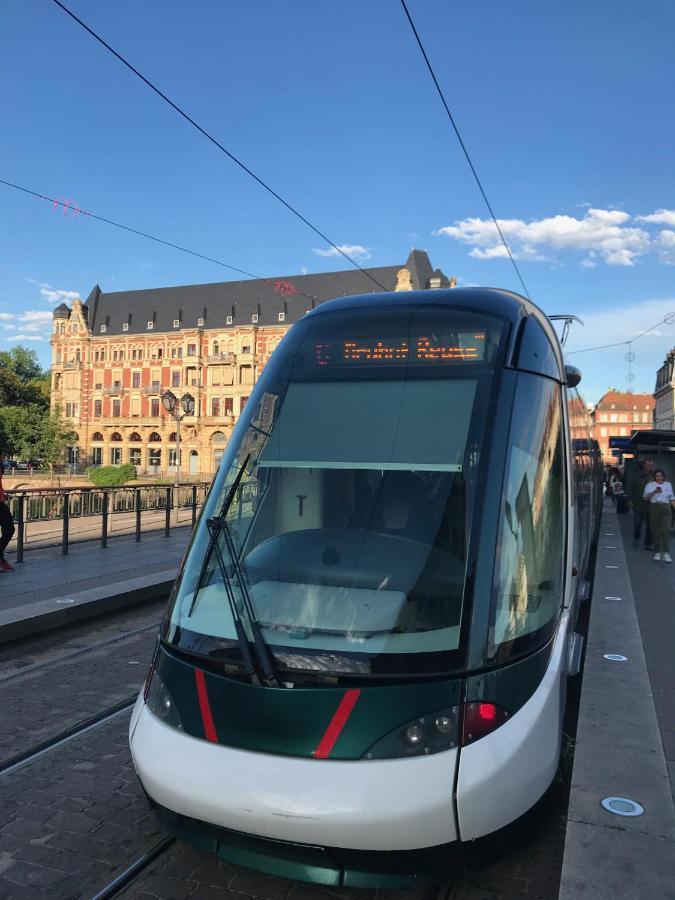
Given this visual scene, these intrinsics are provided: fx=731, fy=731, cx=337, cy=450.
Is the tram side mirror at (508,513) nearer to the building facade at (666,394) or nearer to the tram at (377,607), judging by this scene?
the tram at (377,607)

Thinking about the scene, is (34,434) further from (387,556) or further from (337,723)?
(337,723)

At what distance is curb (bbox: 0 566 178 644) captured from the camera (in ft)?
25.5

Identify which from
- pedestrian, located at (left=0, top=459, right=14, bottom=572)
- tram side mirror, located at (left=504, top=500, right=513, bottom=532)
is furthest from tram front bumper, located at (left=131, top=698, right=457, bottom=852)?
pedestrian, located at (left=0, top=459, right=14, bottom=572)

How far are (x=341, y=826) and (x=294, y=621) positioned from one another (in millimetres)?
853

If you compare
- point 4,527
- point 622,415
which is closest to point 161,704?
point 4,527

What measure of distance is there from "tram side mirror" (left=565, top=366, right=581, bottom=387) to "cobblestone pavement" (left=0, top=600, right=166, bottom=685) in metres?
5.36

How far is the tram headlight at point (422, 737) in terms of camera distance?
2773mm

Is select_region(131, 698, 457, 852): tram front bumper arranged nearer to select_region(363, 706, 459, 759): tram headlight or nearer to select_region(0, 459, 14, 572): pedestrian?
select_region(363, 706, 459, 759): tram headlight

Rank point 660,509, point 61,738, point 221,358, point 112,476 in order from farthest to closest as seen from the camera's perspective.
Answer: point 221,358 < point 112,476 < point 660,509 < point 61,738

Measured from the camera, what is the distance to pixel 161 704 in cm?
320

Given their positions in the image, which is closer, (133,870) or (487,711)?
(487,711)

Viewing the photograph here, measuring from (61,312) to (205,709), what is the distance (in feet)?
318

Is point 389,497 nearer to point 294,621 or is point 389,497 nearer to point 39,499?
point 294,621

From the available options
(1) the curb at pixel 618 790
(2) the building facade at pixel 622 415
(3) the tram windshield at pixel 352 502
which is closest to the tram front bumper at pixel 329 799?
(3) the tram windshield at pixel 352 502
